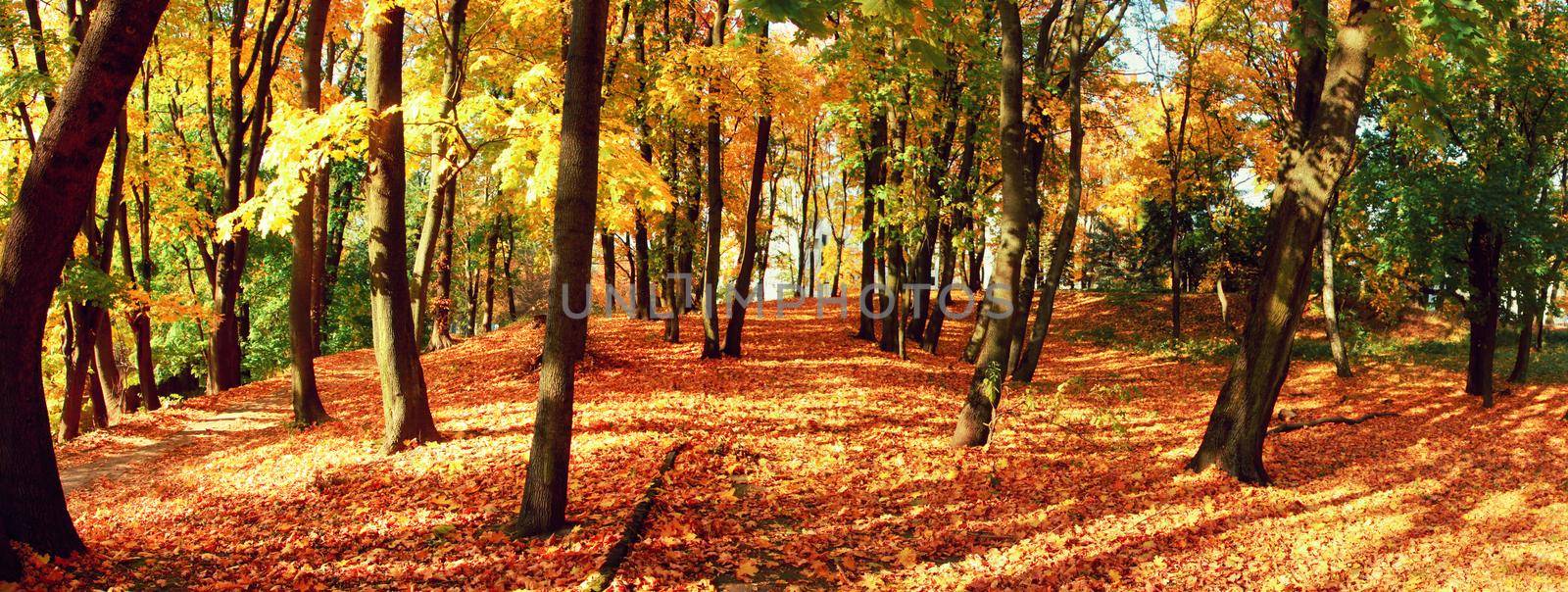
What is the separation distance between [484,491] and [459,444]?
75.4 inches

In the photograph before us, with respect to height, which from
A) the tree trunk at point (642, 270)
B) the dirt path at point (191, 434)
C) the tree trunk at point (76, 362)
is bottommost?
the dirt path at point (191, 434)

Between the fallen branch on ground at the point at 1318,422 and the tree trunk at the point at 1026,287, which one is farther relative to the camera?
the tree trunk at the point at 1026,287

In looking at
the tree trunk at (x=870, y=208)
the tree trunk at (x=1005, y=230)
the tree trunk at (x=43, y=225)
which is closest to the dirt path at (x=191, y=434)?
the tree trunk at (x=43, y=225)

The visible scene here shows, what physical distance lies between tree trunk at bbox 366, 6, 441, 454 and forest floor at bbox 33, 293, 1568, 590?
51 centimetres

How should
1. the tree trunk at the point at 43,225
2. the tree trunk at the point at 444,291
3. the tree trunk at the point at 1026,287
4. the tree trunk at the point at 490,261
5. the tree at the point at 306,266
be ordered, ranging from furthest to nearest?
the tree trunk at the point at 490,261, the tree trunk at the point at 444,291, the tree trunk at the point at 1026,287, the tree at the point at 306,266, the tree trunk at the point at 43,225

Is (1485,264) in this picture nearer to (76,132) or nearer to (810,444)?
(810,444)

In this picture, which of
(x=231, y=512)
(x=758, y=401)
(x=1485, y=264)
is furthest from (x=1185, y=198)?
(x=231, y=512)

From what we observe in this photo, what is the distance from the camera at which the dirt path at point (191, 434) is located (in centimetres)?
1020

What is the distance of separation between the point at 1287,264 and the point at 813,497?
493cm

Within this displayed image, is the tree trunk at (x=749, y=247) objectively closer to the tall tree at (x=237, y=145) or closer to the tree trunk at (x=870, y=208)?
the tree trunk at (x=870, y=208)

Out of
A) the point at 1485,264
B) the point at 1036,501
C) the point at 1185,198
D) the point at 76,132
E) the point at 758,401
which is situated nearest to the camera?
the point at 76,132

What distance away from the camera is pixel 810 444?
29.8 feet

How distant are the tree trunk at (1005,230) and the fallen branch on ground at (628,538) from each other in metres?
3.53

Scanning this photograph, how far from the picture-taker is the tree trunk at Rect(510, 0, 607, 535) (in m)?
5.54
